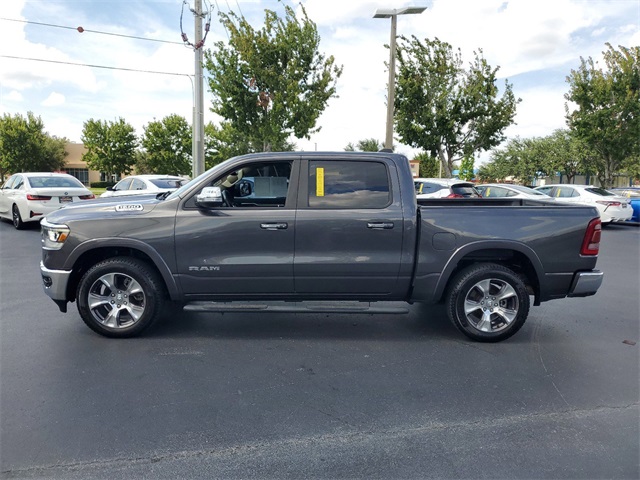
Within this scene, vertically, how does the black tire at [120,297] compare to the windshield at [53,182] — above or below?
below

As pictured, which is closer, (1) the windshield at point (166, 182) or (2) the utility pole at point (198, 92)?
(1) the windshield at point (166, 182)

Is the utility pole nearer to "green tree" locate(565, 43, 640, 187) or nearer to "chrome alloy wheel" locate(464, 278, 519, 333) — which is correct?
"chrome alloy wheel" locate(464, 278, 519, 333)

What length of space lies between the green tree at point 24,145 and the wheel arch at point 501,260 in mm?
51595

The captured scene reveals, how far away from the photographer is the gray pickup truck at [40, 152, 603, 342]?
4.32m

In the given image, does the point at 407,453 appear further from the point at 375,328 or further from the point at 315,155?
the point at 315,155

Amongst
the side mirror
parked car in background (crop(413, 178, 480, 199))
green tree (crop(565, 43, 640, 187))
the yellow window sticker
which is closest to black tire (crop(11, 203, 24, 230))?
the side mirror

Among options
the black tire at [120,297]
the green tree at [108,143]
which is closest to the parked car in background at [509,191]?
the black tire at [120,297]

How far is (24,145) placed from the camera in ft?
148

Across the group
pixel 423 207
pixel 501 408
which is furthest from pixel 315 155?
pixel 501 408

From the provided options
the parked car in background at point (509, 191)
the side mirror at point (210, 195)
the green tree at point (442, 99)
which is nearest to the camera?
the side mirror at point (210, 195)

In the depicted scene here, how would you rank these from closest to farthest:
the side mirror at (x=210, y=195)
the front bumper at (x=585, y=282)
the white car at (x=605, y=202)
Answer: the side mirror at (x=210, y=195) < the front bumper at (x=585, y=282) < the white car at (x=605, y=202)

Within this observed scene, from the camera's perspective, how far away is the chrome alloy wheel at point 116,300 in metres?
4.39

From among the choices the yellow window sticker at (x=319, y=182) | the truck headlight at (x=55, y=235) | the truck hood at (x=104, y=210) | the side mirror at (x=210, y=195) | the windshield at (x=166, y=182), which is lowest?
the truck headlight at (x=55, y=235)

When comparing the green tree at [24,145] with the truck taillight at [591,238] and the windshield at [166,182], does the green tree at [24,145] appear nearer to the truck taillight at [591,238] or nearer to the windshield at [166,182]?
the windshield at [166,182]
